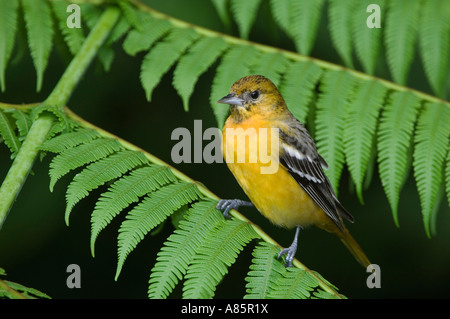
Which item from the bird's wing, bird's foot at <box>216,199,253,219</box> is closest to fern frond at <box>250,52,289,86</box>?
the bird's wing

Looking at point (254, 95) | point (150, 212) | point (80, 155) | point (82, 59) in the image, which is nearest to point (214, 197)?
point (150, 212)

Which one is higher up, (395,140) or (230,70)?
(230,70)

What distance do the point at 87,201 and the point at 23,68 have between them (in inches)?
49.7

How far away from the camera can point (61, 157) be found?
2.65m

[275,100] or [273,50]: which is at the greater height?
[273,50]

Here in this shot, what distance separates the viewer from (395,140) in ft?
10.2

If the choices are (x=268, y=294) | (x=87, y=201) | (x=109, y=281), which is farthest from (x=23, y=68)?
(x=268, y=294)

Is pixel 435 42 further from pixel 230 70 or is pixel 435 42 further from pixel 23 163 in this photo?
pixel 23 163

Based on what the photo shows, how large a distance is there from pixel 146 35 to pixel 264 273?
1804 millimetres

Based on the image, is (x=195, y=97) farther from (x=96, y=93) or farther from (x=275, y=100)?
(x=275, y=100)

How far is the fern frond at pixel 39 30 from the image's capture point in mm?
3301

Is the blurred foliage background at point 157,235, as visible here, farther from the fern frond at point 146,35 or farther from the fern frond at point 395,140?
the fern frond at point 395,140

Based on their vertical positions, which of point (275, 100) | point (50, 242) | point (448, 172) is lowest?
point (50, 242)

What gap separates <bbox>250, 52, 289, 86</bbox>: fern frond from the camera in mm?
3391
